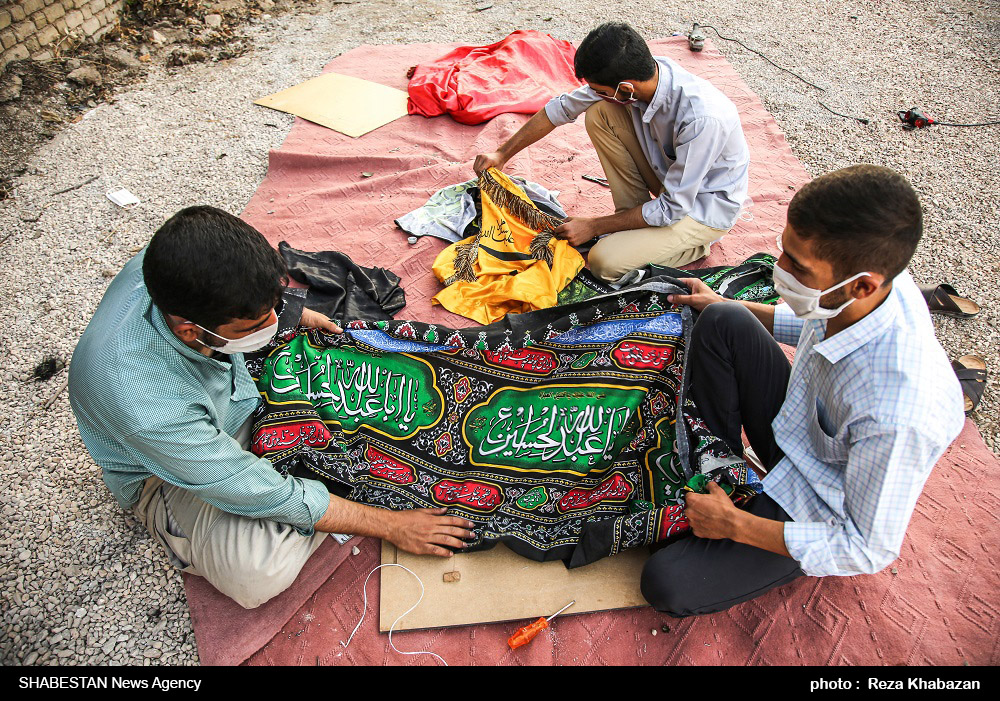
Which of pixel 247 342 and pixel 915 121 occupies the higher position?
pixel 247 342

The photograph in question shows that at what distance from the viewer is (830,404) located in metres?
1.71

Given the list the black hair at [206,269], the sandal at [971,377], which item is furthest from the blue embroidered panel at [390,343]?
the sandal at [971,377]

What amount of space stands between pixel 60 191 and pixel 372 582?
3.37 m

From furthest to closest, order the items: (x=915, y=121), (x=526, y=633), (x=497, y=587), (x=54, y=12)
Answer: (x=54, y=12) < (x=915, y=121) < (x=497, y=587) < (x=526, y=633)

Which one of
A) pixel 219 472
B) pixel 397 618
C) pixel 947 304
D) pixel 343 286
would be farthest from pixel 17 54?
pixel 947 304

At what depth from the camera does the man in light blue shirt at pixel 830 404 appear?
4.86ft

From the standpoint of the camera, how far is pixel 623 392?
2260 millimetres

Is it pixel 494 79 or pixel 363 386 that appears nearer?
pixel 363 386

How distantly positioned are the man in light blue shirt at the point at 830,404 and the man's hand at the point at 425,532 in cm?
65

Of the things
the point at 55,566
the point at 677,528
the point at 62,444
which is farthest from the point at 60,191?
the point at 677,528

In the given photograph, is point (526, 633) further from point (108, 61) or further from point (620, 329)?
point (108, 61)

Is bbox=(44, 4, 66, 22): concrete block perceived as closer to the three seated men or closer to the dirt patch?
the dirt patch

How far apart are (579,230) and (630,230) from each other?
259mm

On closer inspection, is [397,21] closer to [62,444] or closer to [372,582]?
[62,444]
